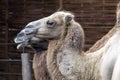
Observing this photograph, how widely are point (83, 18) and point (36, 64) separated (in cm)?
350

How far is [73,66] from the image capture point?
560 centimetres

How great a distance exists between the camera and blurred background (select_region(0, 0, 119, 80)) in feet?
30.8

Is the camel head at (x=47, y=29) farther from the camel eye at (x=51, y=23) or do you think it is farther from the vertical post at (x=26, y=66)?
the vertical post at (x=26, y=66)

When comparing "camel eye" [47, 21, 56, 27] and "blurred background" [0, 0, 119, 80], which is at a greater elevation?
"camel eye" [47, 21, 56, 27]

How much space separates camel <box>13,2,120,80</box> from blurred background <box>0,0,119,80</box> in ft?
11.1

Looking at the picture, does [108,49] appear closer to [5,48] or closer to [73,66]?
[73,66]

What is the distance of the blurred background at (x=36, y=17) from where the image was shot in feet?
30.8

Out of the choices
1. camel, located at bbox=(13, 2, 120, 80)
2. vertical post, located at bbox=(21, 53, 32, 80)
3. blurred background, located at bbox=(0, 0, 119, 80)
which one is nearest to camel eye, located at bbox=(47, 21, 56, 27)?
camel, located at bbox=(13, 2, 120, 80)

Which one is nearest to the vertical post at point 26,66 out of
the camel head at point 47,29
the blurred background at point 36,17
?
the camel head at point 47,29

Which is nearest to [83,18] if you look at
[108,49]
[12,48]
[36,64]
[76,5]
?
[76,5]

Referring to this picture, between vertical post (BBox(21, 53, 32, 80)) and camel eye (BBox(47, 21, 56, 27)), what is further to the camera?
vertical post (BBox(21, 53, 32, 80))

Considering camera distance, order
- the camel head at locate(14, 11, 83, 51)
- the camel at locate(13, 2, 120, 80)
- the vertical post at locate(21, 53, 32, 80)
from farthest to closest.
Result: the vertical post at locate(21, 53, 32, 80) → the camel head at locate(14, 11, 83, 51) → the camel at locate(13, 2, 120, 80)

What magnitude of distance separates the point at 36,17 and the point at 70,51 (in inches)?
174

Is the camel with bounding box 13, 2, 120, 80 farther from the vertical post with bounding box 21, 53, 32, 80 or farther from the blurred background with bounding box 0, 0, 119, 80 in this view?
the blurred background with bounding box 0, 0, 119, 80
